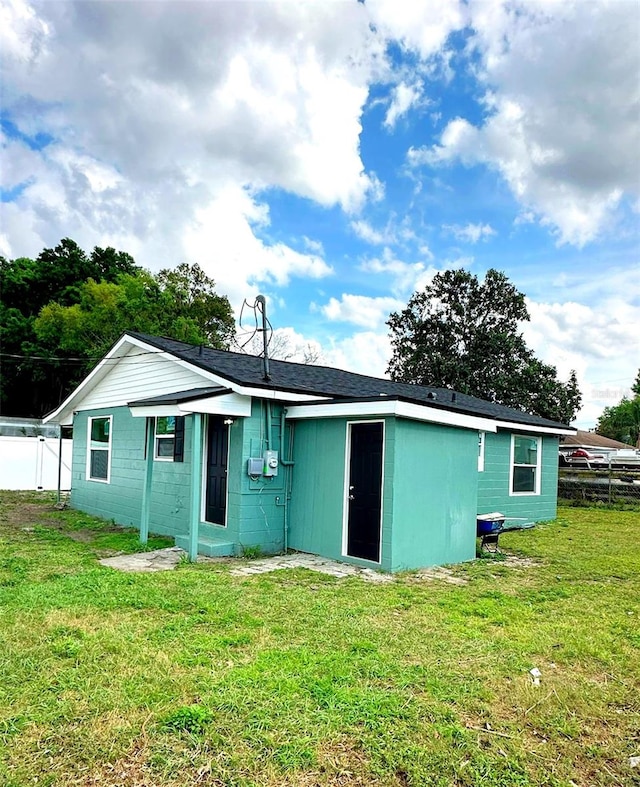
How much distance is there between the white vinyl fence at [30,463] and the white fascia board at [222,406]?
39.0ft

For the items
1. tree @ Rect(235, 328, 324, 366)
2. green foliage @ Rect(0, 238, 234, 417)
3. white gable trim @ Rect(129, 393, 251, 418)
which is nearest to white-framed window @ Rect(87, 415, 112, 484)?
white gable trim @ Rect(129, 393, 251, 418)

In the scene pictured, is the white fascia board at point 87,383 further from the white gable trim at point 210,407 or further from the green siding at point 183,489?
the white gable trim at point 210,407

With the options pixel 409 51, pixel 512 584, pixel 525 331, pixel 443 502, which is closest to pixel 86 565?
pixel 443 502

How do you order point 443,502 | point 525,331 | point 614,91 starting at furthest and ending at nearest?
1. point 525,331
2. point 614,91
3. point 443,502

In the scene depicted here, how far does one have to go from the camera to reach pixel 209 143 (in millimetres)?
11109

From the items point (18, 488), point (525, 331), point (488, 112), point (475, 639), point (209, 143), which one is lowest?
point (18, 488)

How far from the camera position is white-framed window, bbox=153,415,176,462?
901 cm

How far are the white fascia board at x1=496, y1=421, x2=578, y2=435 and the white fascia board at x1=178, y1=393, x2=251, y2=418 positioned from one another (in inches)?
222

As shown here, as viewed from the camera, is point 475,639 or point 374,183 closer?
point 475,639

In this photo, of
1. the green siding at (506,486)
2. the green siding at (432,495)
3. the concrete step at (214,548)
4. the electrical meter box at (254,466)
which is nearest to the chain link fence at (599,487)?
the green siding at (506,486)

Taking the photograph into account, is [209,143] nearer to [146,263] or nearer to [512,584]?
[512,584]

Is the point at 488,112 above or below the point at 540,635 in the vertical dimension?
above

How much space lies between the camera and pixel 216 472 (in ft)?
26.7

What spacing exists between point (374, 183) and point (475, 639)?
Answer: 11.8 metres
